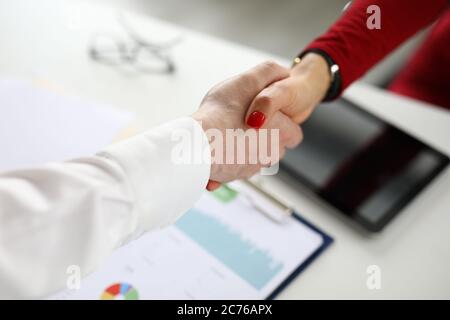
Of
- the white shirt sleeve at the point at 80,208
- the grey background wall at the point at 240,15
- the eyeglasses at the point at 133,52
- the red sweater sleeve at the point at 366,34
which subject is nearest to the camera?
the white shirt sleeve at the point at 80,208

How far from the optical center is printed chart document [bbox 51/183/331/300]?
2.00ft

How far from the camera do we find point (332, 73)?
28.5 inches

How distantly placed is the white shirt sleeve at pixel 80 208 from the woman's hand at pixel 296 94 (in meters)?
0.15

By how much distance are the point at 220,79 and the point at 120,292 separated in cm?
39

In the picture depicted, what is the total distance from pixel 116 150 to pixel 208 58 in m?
0.49

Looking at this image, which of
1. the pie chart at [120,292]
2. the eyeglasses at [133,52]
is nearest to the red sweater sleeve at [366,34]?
the eyeglasses at [133,52]

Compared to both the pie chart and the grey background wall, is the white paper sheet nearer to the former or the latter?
the pie chart

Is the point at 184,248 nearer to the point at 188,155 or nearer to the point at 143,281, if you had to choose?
the point at 143,281

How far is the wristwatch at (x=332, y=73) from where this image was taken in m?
0.72

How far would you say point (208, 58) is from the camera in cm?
93

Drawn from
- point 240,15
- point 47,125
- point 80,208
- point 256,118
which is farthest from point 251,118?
point 240,15

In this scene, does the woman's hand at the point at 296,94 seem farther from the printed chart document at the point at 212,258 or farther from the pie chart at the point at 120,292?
the pie chart at the point at 120,292

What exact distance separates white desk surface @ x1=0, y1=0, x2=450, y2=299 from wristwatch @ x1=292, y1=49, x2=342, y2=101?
11 cm
